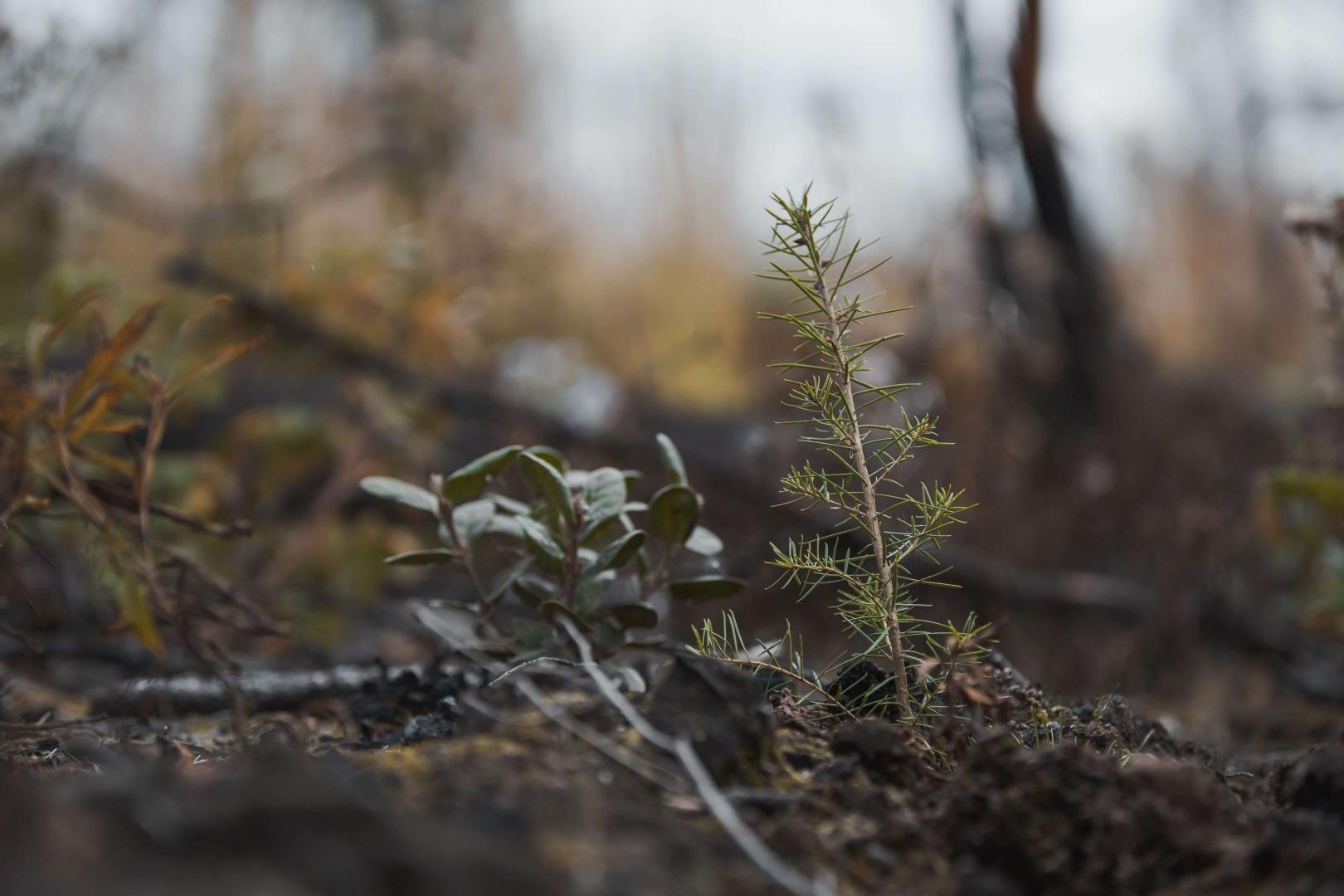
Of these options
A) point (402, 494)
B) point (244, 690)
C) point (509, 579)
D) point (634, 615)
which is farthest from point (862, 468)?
point (244, 690)

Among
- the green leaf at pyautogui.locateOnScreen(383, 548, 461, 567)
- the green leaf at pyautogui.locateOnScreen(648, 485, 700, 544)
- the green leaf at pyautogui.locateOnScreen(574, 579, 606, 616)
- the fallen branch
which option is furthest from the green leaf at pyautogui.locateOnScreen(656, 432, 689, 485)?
the fallen branch

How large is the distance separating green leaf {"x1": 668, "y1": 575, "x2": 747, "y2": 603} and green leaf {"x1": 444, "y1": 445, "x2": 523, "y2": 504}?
0.23m

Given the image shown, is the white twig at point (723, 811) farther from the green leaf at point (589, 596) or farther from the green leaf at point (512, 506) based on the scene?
the green leaf at point (512, 506)

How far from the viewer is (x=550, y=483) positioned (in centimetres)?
108

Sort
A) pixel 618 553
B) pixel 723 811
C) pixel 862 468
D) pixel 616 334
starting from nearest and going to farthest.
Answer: pixel 723 811, pixel 862 468, pixel 618 553, pixel 616 334

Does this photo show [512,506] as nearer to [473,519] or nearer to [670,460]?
[473,519]

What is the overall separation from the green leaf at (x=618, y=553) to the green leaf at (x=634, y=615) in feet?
0.15

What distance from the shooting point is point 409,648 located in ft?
8.17

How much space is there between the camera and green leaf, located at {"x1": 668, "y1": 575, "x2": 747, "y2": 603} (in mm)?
1144

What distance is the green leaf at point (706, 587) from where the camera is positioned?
1.14 m

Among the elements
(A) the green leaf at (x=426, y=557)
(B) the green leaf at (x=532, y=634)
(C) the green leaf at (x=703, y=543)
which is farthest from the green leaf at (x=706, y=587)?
(A) the green leaf at (x=426, y=557)

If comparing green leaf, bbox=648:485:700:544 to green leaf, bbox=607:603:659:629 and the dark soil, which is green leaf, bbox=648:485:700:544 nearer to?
green leaf, bbox=607:603:659:629

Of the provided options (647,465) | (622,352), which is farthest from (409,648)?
(622,352)

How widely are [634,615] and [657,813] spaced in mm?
403
